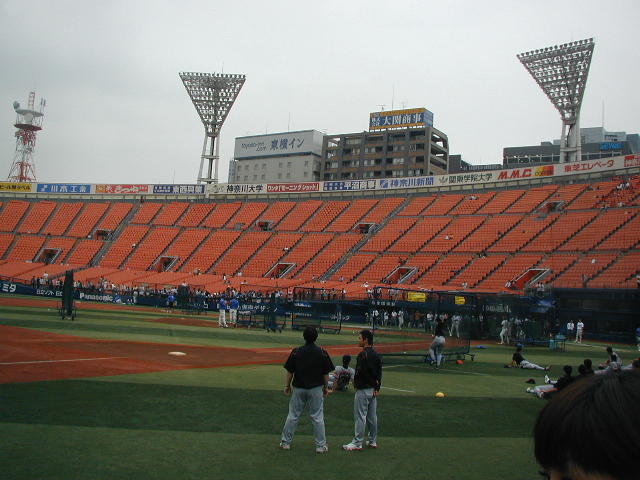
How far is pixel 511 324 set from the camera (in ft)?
105

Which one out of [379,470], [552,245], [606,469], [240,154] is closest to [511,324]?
[552,245]

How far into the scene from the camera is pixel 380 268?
179 feet

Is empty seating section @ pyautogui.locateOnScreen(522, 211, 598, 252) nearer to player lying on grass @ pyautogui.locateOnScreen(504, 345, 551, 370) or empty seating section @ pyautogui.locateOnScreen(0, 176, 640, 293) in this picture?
empty seating section @ pyautogui.locateOnScreen(0, 176, 640, 293)

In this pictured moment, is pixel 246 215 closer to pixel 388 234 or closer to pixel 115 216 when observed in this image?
pixel 115 216

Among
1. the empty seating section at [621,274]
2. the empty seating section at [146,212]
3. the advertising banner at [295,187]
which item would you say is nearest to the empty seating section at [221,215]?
the advertising banner at [295,187]

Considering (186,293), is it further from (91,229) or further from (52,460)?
(52,460)

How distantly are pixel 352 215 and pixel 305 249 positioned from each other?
8.22 metres

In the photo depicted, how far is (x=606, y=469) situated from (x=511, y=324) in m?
32.3

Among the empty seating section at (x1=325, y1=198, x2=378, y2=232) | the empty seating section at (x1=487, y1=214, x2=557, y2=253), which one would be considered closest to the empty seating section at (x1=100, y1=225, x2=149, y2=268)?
the empty seating section at (x1=325, y1=198, x2=378, y2=232)

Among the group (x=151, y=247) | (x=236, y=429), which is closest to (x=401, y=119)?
(x=151, y=247)

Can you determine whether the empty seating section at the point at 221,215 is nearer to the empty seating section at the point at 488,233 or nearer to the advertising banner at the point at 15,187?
the advertising banner at the point at 15,187

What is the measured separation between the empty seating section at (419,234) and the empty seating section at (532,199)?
22.6ft

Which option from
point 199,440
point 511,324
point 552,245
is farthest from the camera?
point 552,245

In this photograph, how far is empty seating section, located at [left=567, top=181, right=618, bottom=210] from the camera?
171 feet
